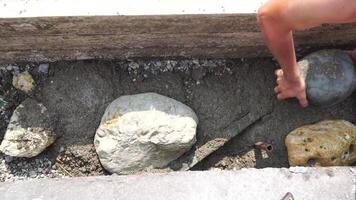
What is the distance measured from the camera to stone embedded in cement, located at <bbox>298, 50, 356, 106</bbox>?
112 inches

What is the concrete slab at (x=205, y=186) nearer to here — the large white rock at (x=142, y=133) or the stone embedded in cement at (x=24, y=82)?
the large white rock at (x=142, y=133)

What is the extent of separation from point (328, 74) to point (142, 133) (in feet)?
3.60

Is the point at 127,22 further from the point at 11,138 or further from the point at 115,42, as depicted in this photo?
the point at 11,138

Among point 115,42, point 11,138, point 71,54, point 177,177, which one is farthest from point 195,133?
point 11,138

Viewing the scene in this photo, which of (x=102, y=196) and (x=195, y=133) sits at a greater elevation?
(x=195, y=133)

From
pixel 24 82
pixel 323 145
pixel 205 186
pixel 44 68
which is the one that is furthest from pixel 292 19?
pixel 24 82

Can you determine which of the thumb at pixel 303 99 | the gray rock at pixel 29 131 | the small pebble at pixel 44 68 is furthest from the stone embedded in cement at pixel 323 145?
the small pebble at pixel 44 68

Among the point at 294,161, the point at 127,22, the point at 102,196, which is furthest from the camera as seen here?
the point at 294,161

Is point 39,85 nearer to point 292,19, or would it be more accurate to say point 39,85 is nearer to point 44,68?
point 44,68

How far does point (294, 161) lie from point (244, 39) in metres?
0.74

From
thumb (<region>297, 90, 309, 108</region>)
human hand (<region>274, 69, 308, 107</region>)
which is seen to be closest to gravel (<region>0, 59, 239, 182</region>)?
human hand (<region>274, 69, 308, 107</region>)

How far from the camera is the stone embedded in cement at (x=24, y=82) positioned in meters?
3.08

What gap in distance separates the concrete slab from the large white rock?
0.35 meters

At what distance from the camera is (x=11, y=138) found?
9.67ft
